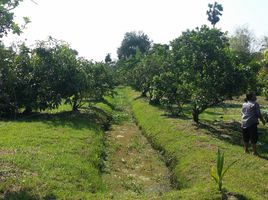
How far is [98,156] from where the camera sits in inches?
742

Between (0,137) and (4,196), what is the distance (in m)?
8.88

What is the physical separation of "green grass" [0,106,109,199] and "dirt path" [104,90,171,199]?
67 centimetres

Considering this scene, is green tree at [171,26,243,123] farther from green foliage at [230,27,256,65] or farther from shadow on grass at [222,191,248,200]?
green foliage at [230,27,256,65]

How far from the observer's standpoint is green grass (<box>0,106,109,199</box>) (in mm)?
12328

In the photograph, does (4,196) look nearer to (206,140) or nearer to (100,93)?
(206,140)

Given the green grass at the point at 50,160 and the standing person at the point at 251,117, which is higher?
the standing person at the point at 251,117

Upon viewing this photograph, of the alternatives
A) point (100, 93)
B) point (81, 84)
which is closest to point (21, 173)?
point (81, 84)

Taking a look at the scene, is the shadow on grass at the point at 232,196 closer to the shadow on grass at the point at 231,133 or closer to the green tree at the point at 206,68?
the shadow on grass at the point at 231,133

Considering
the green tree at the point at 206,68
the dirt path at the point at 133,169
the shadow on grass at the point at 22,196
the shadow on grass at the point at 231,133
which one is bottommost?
the dirt path at the point at 133,169

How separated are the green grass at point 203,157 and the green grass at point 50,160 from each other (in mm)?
3261

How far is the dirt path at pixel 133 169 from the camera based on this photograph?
1478 centimetres

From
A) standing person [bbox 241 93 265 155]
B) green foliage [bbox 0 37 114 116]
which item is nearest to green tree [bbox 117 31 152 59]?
green foliage [bbox 0 37 114 116]

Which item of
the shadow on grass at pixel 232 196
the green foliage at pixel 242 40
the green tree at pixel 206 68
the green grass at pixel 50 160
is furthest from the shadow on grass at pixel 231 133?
the green foliage at pixel 242 40

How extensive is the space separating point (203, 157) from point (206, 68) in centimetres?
908
